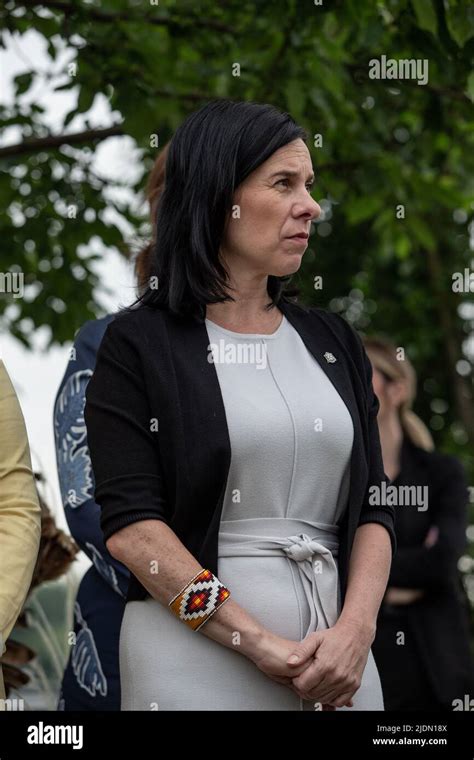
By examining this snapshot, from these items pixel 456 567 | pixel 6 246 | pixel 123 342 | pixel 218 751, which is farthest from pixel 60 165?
pixel 218 751

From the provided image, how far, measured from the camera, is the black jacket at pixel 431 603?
14.7 feet

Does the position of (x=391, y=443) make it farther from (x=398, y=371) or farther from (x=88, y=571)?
(x=88, y=571)

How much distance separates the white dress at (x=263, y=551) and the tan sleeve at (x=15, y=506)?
10.1 inches

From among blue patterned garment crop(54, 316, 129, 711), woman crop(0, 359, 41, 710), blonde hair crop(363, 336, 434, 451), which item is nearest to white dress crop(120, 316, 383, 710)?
woman crop(0, 359, 41, 710)

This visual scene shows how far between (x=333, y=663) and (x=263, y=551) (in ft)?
0.87

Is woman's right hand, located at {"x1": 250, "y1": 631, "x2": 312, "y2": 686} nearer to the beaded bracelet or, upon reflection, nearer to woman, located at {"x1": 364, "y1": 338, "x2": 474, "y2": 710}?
the beaded bracelet

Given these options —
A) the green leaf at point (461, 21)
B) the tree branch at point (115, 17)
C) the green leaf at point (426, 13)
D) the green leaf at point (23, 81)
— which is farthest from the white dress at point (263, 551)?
the green leaf at point (23, 81)

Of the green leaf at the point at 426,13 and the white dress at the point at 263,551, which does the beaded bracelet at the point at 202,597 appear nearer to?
the white dress at the point at 263,551

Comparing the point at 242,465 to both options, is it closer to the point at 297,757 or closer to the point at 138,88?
the point at 297,757

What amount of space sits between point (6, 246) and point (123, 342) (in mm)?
3246

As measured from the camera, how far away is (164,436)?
264 cm

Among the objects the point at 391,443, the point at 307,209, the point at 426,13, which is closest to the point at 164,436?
the point at 307,209

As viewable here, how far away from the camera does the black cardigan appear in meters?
2.60

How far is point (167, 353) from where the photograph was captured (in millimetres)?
2699
